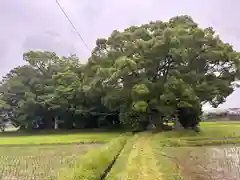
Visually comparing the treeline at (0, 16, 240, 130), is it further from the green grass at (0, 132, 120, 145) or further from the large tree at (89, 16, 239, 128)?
the green grass at (0, 132, 120, 145)

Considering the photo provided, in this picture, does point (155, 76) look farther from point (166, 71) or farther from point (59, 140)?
point (59, 140)

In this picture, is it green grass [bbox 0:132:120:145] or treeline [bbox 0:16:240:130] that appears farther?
treeline [bbox 0:16:240:130]

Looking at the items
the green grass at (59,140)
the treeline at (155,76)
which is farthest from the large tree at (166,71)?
the green grass at (59,140)

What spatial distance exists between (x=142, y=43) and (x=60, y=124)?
62.7 feet

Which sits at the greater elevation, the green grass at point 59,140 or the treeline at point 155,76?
the treeline at point 155,76

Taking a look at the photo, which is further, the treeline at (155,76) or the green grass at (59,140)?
the treeline at (155,76)

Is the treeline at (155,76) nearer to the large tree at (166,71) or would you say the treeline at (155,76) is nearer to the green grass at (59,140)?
the large tree at (166,71)

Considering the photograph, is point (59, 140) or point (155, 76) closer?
point (59, 140)

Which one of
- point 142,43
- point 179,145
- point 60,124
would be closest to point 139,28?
point 142,43

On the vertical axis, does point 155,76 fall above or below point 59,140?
above

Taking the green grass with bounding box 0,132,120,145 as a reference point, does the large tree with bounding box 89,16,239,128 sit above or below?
above

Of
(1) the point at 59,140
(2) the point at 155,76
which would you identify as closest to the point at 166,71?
(2) the point at 155,76

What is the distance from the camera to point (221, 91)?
101 feet

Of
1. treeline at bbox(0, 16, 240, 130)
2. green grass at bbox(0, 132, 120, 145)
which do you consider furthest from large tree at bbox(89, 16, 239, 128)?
green grass at bbox(0, 132, 120, 145)
